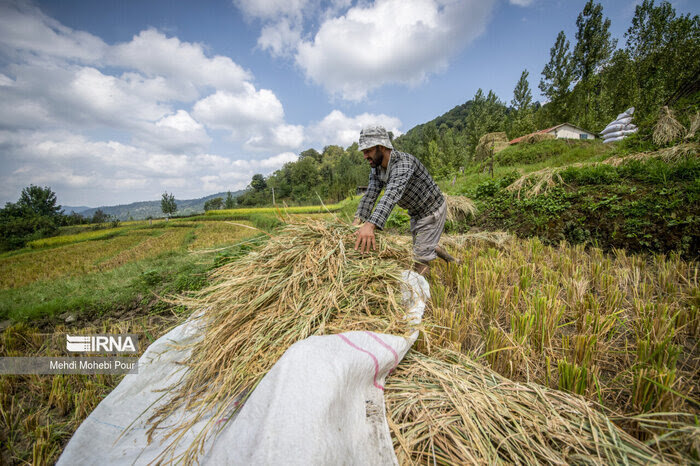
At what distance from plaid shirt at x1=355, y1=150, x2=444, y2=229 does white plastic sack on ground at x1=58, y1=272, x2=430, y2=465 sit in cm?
115

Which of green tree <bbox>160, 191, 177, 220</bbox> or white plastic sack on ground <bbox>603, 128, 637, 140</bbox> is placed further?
green tree <bbox>160, 191, 177, 220</bbox>

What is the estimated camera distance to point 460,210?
5645mm

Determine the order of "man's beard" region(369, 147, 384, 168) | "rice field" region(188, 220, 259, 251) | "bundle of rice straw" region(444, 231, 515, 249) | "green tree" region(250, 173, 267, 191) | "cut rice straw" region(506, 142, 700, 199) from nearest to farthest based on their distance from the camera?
"man's beard" region(369, 147, 384, 168) → "cut rice straw" region(506, 142, 700, 199) → "bundle of rice straw" region(444, 231, 515, 249) → "rice field" region(188, 220, 259, 251) → "green tree" region(250, 173, 267, 191)

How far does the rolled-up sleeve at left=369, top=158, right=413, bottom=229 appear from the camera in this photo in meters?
1.88

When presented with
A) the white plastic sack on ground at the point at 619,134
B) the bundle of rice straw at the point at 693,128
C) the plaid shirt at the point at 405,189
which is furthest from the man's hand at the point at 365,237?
the white plastic sack on ground at the point at 619,134

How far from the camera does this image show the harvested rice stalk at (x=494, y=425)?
854 millimetres

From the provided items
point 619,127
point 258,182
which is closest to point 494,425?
point 619,127

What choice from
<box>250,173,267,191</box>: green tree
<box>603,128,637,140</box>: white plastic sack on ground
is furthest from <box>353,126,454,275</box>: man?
<box>250,173,267,191</box>: green tree

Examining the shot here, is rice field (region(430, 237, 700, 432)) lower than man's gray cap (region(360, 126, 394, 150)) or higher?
lower

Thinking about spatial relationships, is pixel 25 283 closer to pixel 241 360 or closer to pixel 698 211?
pixel 241 360

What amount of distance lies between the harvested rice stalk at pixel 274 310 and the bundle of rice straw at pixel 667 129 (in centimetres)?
717

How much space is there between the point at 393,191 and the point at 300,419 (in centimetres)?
171

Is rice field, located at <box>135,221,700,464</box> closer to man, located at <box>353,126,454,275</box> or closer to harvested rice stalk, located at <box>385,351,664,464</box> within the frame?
harvested rice stalk, located at <box>385,351,664,464</box>

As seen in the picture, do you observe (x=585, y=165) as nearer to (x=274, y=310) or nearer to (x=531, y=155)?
(x=274, y=310)
